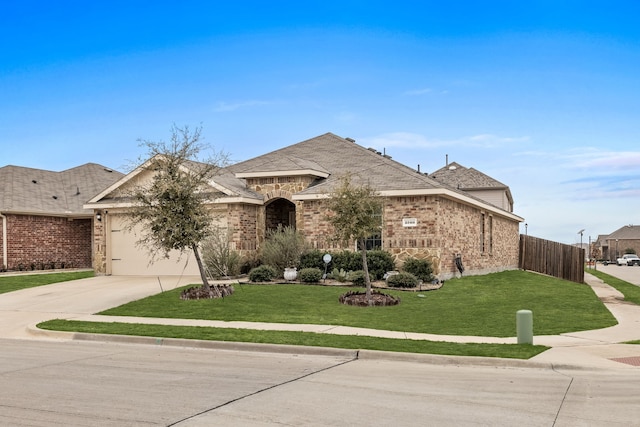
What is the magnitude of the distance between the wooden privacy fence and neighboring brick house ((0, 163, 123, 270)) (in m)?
25.2

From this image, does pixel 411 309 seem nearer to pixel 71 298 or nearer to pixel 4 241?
pixel 71 298

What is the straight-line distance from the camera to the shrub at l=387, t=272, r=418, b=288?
21.0 meters

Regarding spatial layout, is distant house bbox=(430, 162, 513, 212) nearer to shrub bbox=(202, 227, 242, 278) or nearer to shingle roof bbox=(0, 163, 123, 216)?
shrub bbox=(202, 227, 242, 278)

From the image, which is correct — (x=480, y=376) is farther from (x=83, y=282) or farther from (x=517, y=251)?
(x=517, y=251)

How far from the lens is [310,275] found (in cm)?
2191

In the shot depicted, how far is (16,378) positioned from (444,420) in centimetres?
619

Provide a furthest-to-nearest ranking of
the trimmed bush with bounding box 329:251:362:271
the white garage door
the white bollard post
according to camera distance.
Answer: the white garage door
the trimmed bush with bounding box 329:251:362:271
the white bollard post

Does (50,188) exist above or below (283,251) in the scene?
above

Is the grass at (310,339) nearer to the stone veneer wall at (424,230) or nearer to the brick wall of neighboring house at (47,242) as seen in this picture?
the stone veneer wall at (424,230)

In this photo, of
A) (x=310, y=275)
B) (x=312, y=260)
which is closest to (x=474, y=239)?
(x=312, y=260)

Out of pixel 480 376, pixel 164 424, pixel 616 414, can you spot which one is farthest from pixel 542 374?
pixel 164 424

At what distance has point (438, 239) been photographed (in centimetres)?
2298

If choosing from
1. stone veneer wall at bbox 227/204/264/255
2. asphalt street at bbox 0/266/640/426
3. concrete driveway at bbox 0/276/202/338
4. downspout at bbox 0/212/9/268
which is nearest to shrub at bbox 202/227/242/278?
stone veneer wall at bbox 227/204/264/255

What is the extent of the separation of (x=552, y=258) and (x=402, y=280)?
1886 cm
